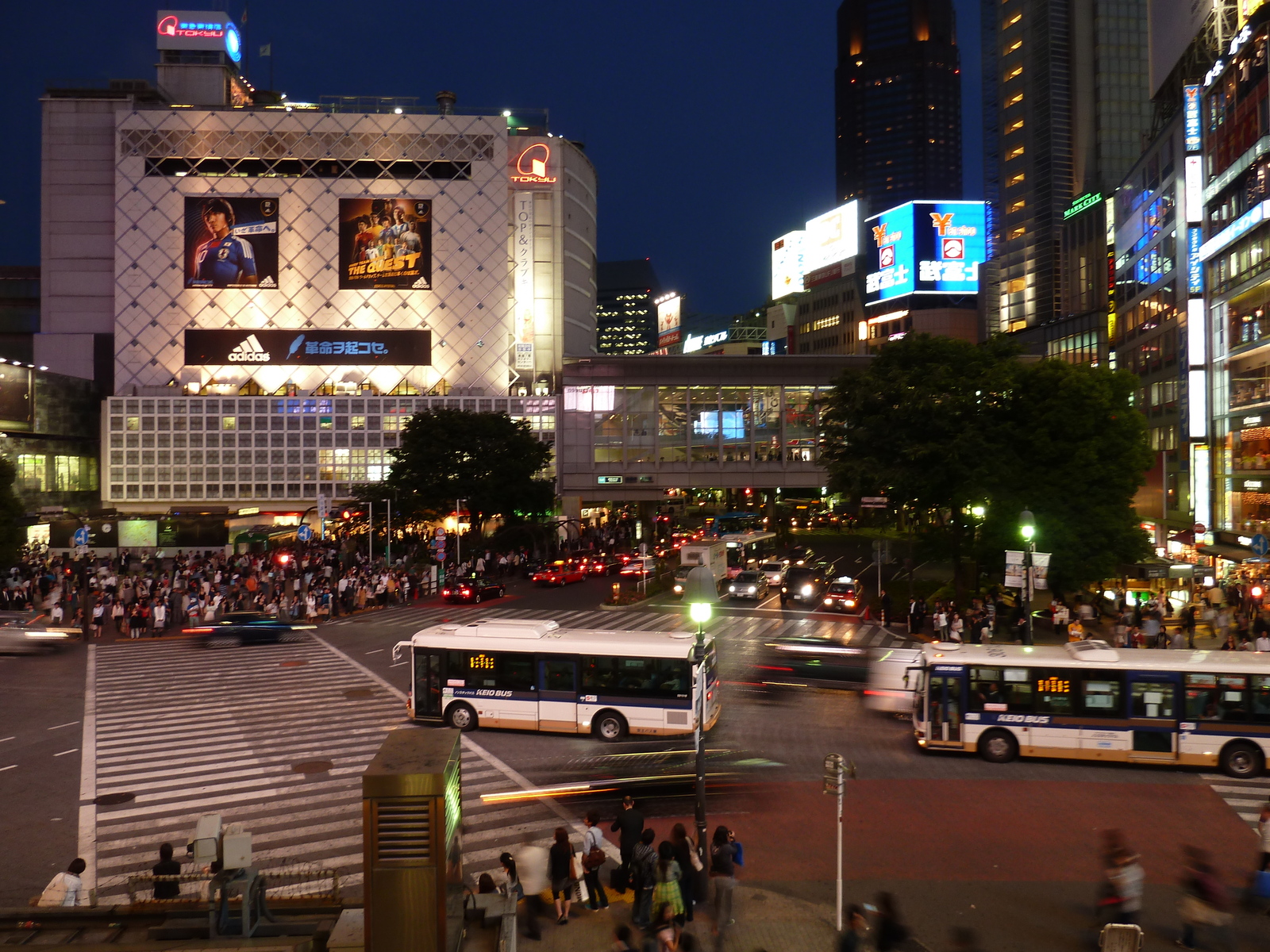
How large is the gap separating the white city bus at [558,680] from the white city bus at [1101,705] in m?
5.24

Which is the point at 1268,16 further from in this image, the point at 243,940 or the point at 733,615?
the point at 243,940

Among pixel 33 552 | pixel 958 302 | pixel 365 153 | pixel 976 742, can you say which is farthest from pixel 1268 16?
pixel 958 302

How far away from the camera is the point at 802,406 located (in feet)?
233

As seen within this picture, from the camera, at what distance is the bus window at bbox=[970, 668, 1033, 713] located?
18.6 metres

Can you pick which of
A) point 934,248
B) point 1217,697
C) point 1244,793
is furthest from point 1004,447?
point 934,248

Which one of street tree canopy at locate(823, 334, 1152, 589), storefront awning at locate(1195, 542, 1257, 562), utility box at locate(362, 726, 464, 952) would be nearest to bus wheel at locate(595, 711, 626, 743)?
utility box at locate(362, 726, 464, 952)

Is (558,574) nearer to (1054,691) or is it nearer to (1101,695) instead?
(1054,691)

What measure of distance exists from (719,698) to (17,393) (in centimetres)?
6516

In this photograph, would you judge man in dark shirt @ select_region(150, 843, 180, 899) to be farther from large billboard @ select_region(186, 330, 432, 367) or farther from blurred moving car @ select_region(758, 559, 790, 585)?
large billboard @ select_region(186, 330, 432, 367)

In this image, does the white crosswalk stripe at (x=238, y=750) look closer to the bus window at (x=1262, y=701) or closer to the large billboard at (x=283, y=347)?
the bus window at (x=1262, y=701)

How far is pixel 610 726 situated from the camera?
2017 centimetres

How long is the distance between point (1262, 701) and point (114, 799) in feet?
71.0

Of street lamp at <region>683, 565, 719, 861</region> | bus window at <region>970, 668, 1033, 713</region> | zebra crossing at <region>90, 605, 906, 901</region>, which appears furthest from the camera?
bus window at <region>970, 668, 1033, 713</region>

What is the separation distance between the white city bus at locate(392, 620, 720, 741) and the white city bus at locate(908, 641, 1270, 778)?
5237 mm
